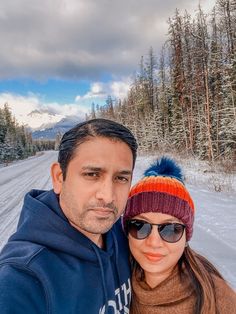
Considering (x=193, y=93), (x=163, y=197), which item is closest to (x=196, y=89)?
(x=193, y=93)

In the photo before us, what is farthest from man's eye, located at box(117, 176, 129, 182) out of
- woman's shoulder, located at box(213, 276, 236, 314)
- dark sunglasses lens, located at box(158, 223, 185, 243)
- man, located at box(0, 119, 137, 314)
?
woman's shoulder, located at box(213, 276, 236, 314)

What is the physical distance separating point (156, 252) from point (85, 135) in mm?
804

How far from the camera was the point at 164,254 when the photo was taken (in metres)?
1.87

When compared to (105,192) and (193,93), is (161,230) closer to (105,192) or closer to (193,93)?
(105,192)

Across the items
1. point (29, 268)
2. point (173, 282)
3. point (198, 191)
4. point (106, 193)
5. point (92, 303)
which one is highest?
point (106, 193)

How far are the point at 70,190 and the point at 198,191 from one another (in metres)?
9.49

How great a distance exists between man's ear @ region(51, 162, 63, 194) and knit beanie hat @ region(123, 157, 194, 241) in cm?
50

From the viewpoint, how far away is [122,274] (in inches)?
72.0

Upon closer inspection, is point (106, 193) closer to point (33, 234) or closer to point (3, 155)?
point (33, 234)

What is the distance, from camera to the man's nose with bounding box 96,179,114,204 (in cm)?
157

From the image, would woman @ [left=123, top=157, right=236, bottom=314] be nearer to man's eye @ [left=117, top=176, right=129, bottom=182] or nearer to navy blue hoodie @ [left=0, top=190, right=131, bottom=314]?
navy blue hoodie @ [left=0, top=190, right=131, bottom=314]

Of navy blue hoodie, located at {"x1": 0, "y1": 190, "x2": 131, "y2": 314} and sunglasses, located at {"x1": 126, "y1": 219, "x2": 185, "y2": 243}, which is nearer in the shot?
navy blue hoodie, located at {"x1": 0, "y1": 190, "x2": 131, "y2": 314}

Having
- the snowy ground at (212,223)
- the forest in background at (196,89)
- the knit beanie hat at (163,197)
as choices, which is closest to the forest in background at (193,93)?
the forest in background at (196,89)

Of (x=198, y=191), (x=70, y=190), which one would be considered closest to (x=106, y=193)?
(x=70, y=190)
